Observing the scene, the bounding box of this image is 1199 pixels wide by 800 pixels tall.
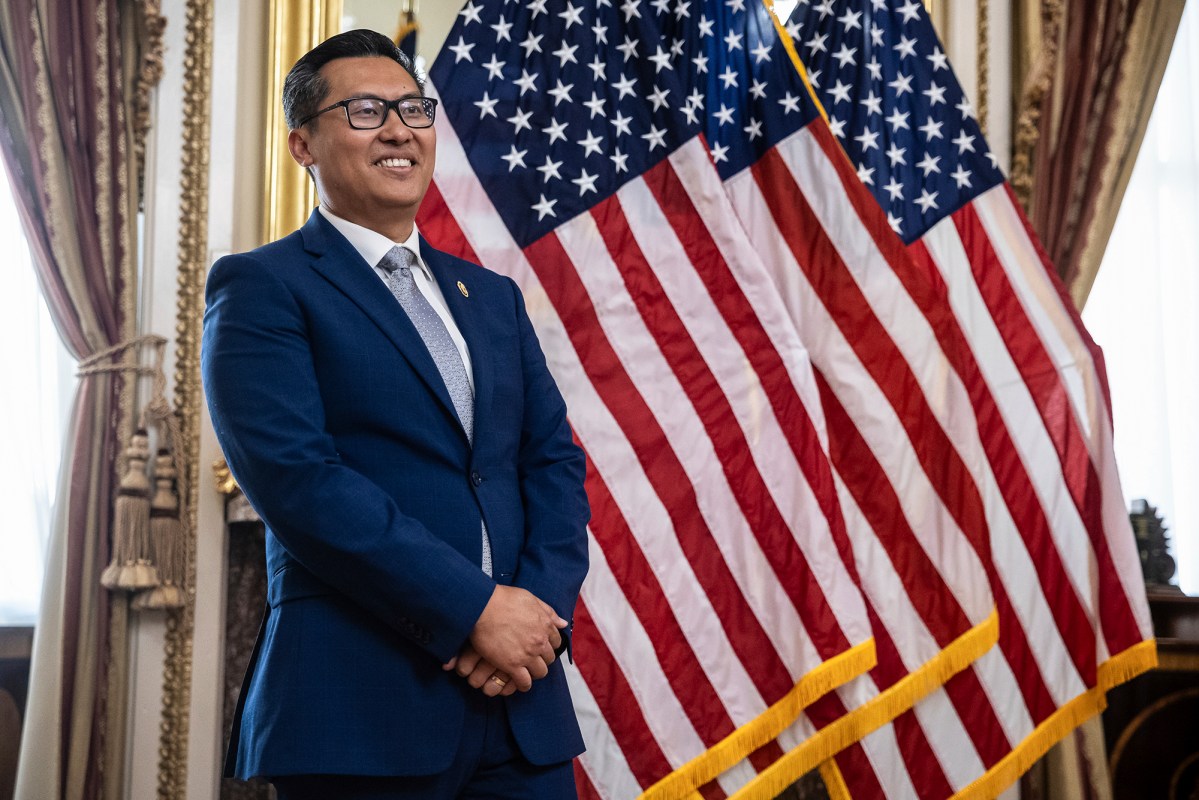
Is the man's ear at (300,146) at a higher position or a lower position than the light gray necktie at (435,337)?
higher

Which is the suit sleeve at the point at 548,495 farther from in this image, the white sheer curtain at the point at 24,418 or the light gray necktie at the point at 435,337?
the white sheer curtain at the point at 24,418

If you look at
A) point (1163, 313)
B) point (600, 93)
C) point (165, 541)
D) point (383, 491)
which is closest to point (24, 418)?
point (165, 541)

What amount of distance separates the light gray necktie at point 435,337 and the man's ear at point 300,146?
0.21 meters

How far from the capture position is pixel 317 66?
67.4 inches

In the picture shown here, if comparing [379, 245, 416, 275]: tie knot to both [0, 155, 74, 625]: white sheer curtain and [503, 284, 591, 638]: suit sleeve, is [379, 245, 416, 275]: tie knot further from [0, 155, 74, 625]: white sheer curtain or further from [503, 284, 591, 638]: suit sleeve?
[0, 155, 74, 625]: white sheer curtain

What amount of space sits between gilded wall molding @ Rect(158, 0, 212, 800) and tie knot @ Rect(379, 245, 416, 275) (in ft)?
5.70

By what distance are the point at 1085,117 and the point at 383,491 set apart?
287 cm

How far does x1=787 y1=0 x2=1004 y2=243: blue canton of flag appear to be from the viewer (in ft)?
10.1

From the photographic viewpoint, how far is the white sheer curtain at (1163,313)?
353cm

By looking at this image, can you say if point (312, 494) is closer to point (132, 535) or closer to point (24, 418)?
point (132, 535)

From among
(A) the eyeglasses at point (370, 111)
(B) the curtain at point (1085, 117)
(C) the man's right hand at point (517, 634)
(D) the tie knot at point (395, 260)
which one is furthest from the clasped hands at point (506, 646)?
(B) the curtain at point (1085, 117)

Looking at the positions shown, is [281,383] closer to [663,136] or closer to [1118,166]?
[663,136]

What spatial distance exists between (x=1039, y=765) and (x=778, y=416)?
1416 mm

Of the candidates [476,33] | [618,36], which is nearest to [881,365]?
[618,36]
